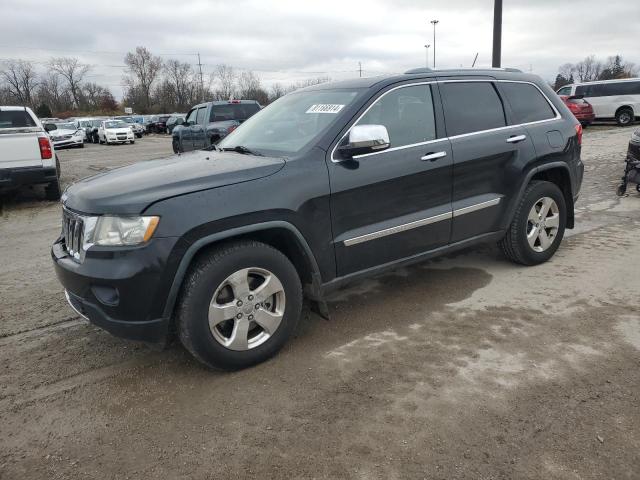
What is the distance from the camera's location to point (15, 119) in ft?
30.8

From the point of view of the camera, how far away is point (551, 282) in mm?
4441

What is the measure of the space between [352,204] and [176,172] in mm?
1173

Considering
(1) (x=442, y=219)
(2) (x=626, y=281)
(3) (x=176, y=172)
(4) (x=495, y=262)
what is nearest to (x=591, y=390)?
(1) (x=442, y=219)

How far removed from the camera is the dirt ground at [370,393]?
7.86 ft

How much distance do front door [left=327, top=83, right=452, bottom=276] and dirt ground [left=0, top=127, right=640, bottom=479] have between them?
0.62m

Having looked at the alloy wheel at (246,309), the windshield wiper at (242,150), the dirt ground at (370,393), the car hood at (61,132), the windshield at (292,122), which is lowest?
the dirt ground at (370,393)

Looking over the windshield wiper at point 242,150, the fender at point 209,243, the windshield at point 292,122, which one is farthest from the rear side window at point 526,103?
the fender at point 209,243

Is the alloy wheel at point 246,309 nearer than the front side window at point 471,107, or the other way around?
the alloy wheel at point 246,309

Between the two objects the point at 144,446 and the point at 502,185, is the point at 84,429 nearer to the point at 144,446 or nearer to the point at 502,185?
the point at 144,446

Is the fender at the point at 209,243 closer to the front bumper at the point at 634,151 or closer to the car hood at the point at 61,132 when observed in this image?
the front bumper at the point at 634,151

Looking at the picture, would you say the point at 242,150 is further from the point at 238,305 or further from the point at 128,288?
the point at 128,288

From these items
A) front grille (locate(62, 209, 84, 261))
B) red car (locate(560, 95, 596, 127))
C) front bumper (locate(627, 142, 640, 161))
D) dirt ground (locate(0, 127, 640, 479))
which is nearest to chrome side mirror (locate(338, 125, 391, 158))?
dirt ground (locate(0, 127, 640, 479))

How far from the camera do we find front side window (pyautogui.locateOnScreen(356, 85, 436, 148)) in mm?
3725

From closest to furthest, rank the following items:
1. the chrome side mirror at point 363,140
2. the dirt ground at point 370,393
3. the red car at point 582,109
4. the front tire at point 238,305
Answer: the dirt ground at point 370,393
the front tire at point 238,305
the chrome side mirror at point 363,140
the red car at point 582,109
